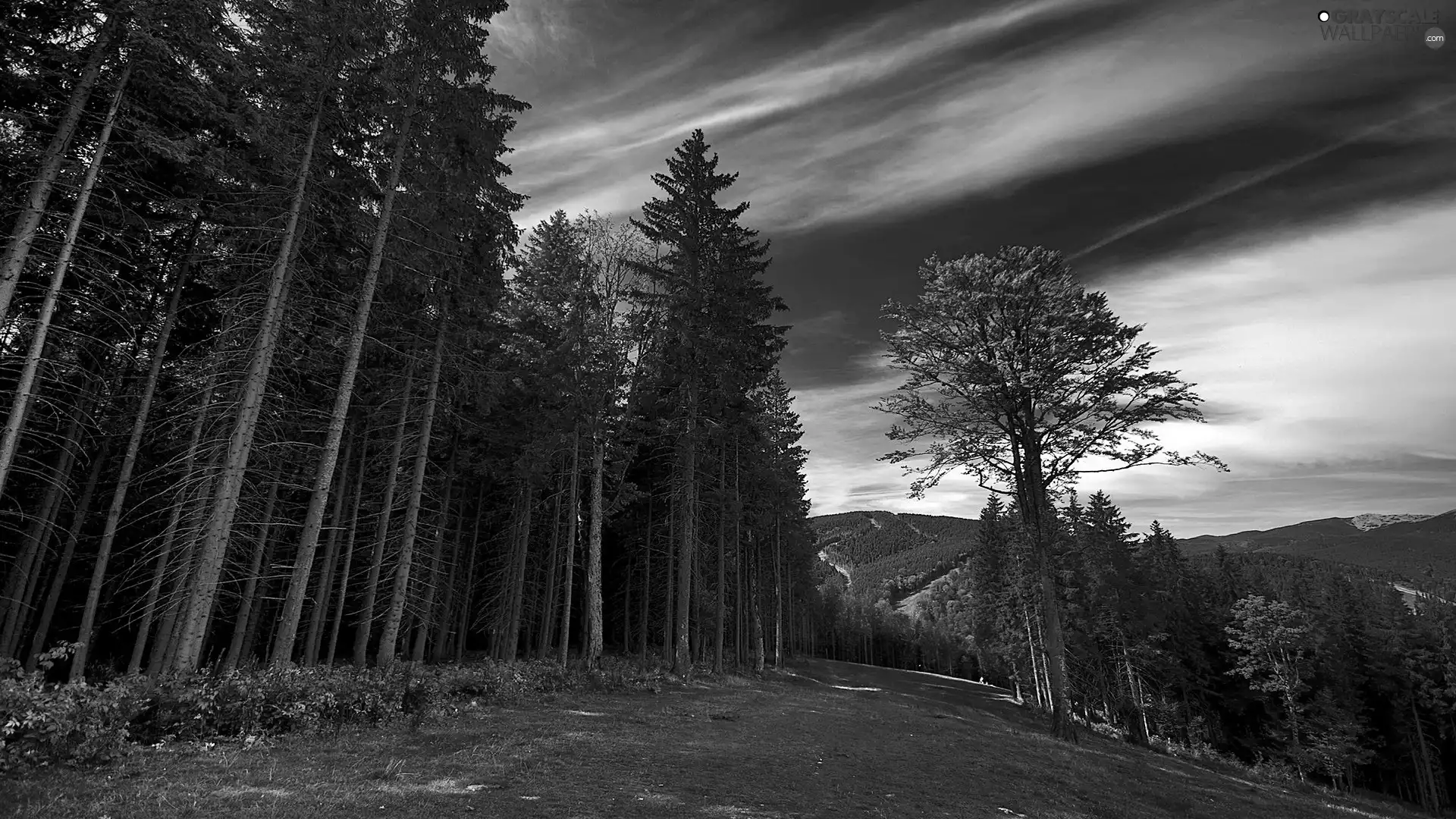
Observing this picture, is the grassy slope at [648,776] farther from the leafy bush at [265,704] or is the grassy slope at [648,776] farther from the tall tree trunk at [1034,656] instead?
the tall tree trunk at [1034,656]

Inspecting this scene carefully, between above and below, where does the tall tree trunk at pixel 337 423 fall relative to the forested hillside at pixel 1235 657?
above

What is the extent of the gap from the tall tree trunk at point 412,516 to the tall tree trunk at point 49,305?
6.93m

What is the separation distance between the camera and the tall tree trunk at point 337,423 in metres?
11.7

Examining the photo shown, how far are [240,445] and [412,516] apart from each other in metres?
4.86

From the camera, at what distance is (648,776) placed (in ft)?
25.0

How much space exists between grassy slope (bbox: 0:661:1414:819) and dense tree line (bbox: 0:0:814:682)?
4.60 metres

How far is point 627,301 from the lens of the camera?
22.3m

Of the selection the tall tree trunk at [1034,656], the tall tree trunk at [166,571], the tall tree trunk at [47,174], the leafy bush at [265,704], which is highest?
the tall tree trunk at [47,174]

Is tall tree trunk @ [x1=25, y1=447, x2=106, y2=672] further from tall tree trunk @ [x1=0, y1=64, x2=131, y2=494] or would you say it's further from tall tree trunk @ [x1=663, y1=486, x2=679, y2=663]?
tall tree trunk @ [x1=663, y1=486, x2=679, y2=663]

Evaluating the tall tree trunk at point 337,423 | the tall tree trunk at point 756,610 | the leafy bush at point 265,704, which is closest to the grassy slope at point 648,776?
the leafy bush at point 265,704

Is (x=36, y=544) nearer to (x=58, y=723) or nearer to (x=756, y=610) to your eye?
(x=58, y=723)

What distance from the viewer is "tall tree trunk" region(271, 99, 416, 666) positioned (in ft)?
38.4

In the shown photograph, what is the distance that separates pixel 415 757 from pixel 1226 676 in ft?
202

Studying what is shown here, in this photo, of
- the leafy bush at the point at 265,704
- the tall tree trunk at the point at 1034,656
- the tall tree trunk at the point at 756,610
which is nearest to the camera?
the leafy bush at the point at 265,704
